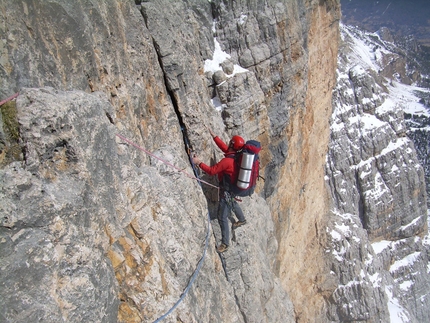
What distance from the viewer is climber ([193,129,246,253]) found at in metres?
7.89

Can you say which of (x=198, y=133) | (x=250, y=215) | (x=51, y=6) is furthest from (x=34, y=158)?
(x=250, y=215)

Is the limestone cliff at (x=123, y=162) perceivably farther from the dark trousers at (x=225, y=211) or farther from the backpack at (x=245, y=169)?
the backpack at (x=245, y=169)

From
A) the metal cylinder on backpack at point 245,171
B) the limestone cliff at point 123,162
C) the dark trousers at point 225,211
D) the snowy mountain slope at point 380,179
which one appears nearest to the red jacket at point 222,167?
the metal cylinder on backpack at point 245,171

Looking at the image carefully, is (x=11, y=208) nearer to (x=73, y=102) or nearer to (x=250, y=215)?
(x=73, y=102)

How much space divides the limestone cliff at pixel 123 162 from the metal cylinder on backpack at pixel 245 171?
0.98 m

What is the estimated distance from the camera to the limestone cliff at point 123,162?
3453 mm

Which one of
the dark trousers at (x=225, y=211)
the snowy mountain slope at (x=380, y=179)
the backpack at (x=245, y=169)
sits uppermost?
the backpack at (x=245, y=169)

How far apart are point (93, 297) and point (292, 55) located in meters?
14.2

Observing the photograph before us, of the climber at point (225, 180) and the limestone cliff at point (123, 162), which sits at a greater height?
the limestone cliff at point (123, 162)

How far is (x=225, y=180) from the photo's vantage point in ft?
27.1

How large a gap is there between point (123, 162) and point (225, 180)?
358cm

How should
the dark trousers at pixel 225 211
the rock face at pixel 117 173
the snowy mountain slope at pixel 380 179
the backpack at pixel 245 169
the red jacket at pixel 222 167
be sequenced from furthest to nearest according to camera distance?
the snowy mountain slope at pixel 380 179
the dark trousers at pixel 225 211
the red jacket at pixel 222 167
the backpack at pixel 245 169
the rock face at pixel 117 173

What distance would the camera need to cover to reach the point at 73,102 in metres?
4.09

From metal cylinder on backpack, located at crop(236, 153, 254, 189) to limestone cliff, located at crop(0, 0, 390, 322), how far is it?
0.98 meters
